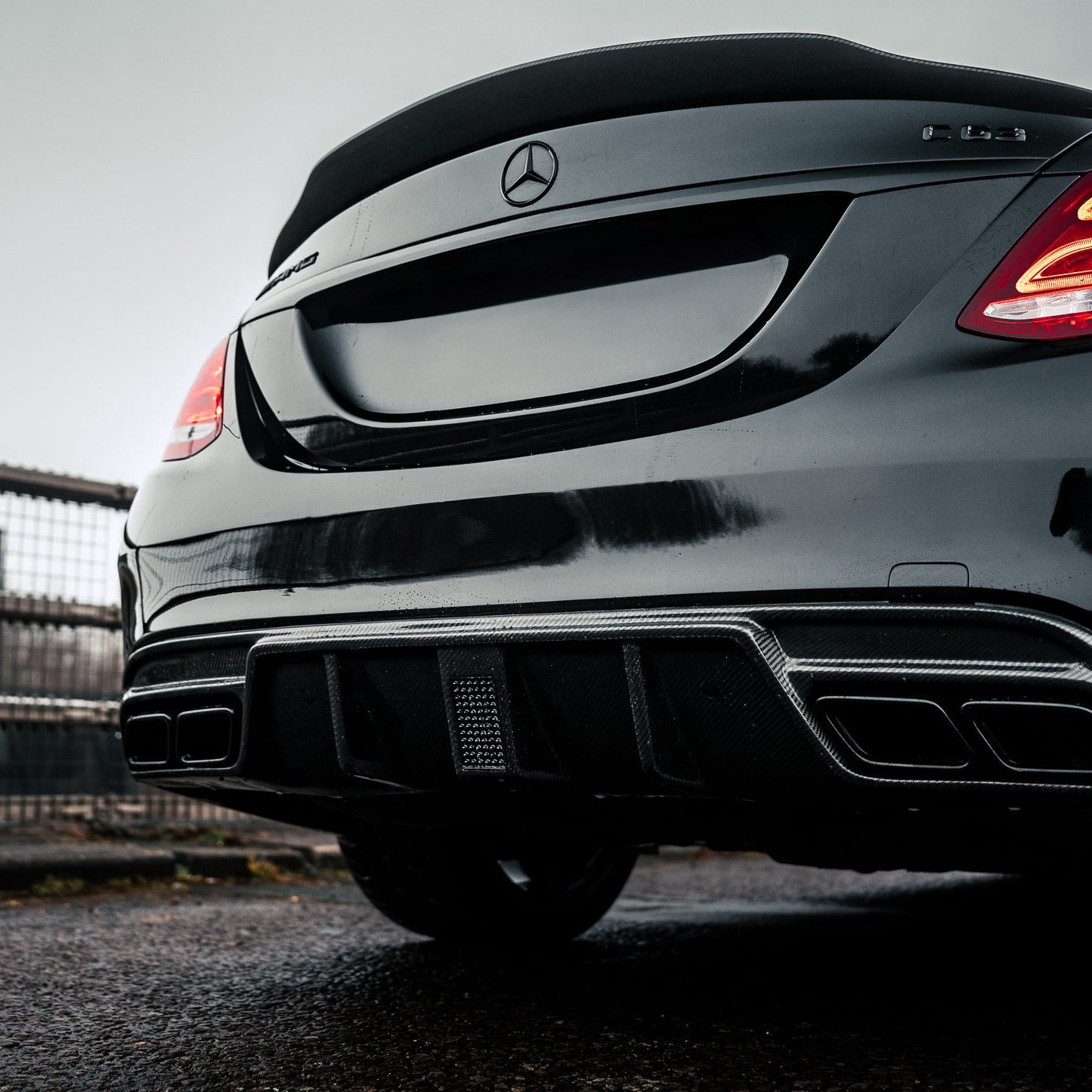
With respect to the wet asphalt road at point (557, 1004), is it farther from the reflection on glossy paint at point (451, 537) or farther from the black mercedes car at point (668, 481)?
the reflection on glossy paint at point (451, 537)

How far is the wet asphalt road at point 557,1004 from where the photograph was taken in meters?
1.74

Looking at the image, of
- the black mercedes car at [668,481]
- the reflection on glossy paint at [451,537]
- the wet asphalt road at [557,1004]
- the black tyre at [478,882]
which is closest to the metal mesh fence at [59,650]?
the wet asphalt road at [557,1004]

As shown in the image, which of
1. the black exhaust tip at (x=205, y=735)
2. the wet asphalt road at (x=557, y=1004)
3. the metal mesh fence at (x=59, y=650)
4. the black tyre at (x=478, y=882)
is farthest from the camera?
the metal mesh fence at (x=59, y=650)

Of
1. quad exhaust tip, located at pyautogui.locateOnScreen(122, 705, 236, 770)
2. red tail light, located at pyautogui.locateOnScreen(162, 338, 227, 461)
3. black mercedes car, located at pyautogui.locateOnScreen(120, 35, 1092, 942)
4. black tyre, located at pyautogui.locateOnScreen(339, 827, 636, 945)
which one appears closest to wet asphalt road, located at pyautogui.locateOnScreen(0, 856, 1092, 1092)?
black tyre, located at pyautogui.locateOnScreen(339, 827, 636, 945)

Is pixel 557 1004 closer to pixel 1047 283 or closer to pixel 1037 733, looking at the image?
pixel 1037 733

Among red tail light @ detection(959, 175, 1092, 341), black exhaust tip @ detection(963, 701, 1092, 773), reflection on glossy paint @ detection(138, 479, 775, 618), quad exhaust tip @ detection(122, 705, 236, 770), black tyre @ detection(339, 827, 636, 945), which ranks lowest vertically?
black tyre @ detection(339, 827, 636, 945)

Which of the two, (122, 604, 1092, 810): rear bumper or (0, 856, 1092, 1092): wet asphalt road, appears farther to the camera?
(0, 856, 1092, 1092): wet asphalt road

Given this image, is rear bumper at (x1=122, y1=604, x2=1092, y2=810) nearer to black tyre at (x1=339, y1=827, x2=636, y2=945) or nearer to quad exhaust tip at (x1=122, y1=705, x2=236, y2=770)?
quad exhaust tip at (x1=122, y1=705, x2=236, y2=770)

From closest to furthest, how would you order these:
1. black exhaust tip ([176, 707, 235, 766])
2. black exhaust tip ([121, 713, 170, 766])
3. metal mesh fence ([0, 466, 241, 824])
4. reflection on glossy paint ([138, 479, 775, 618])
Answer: reflection on glossy paint ([138, 479, 775, 618]), black exhaust tip ([176, 707, 235, 766]), black exhaust tip ([121, 713, 170, 766]), metal mesh fence ([0, 466, 241, 824])

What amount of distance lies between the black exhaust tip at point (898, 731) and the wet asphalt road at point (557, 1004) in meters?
0.45

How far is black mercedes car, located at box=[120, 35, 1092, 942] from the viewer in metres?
1.51

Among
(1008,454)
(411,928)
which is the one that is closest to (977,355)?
(1008,454)

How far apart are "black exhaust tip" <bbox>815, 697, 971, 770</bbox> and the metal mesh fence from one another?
3947 mm

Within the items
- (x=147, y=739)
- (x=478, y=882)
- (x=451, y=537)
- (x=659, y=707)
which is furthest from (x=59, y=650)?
(x=659, y=707)
